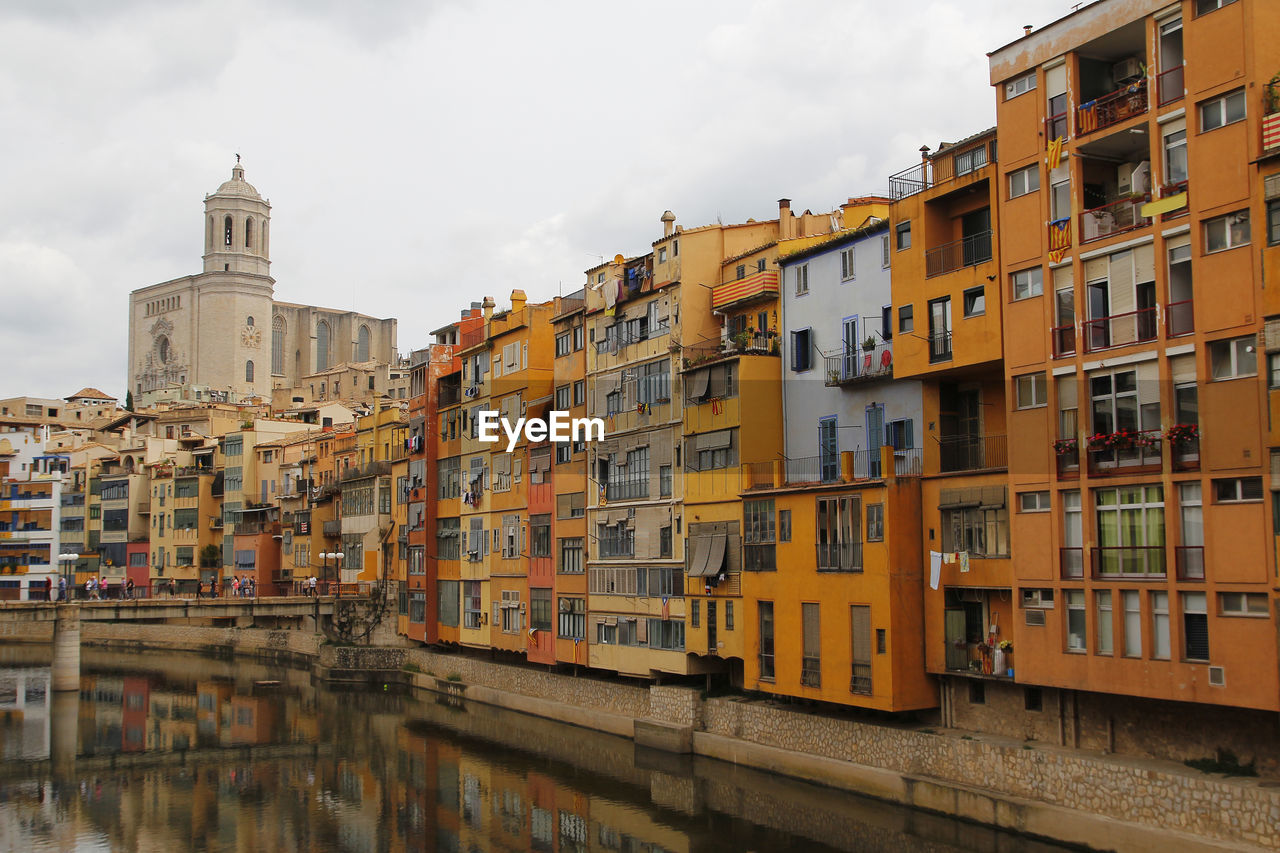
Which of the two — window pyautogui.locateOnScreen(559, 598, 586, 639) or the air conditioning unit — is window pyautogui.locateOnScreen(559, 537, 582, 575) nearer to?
window pyautogui.locateOnScreen(559, 598, 586, 639)

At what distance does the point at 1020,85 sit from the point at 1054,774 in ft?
51.0

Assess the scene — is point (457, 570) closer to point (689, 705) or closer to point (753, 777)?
point (689, 705)

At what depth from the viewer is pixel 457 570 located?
56.8m

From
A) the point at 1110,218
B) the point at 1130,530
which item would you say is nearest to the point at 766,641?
the point at 1130,530

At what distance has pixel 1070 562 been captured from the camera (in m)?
26.7

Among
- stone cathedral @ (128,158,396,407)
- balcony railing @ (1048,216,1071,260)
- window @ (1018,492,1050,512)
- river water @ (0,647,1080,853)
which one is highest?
stone cathedral @ (128,158,396,407)

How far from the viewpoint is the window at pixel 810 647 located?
32.9m

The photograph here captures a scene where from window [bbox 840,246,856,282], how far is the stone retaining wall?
12.4 meters

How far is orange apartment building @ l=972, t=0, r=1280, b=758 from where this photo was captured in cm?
2330

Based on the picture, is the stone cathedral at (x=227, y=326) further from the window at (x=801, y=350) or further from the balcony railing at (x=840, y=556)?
the balcony railing at (x=840, y=556)

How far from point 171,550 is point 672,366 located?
66139 millimetres

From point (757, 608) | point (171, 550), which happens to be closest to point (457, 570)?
point (757, 608)

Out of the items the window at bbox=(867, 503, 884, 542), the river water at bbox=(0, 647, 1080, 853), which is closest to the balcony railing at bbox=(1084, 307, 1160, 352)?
the window at bbox=(867, 503, 884, 542)

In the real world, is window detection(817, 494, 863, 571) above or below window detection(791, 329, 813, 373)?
below
